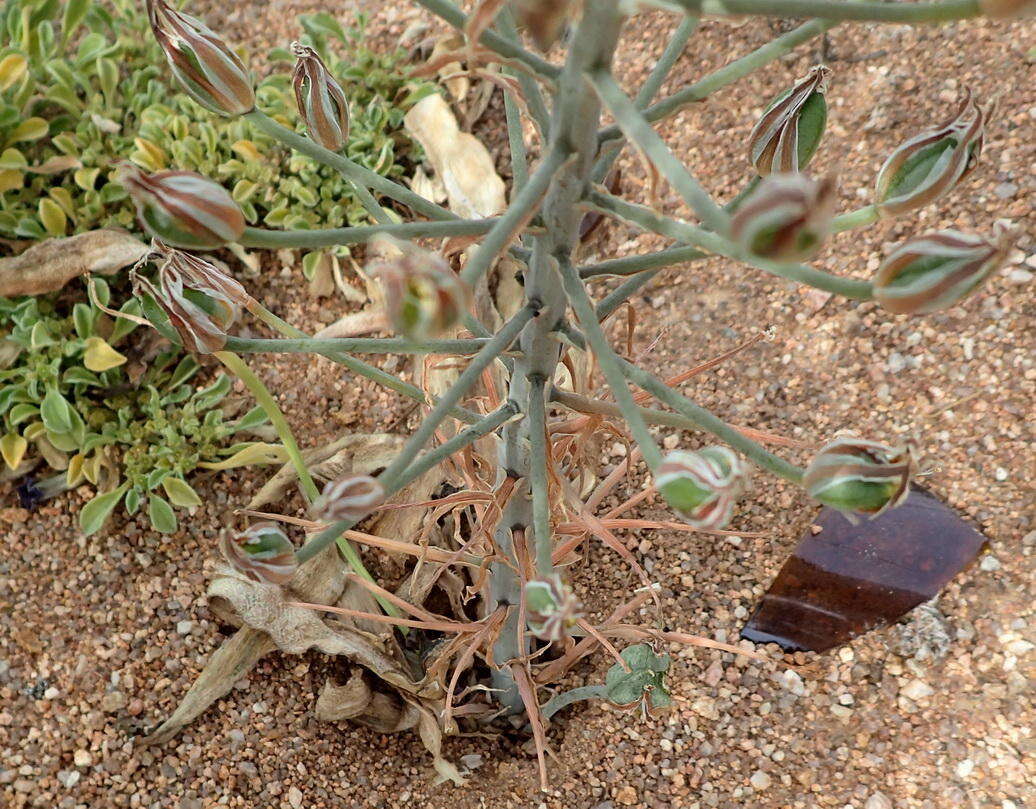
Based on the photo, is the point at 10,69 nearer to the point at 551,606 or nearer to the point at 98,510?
the point at 98,510

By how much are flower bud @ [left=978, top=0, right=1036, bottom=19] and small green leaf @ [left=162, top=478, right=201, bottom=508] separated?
5.28 ft

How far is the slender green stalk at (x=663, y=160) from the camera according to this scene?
61 centimetres

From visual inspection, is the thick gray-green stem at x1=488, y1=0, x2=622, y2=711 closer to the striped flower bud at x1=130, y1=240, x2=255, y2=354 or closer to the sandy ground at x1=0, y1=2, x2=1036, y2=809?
the striped flower bud at x1=130, y1=240, x2=255, y2=354

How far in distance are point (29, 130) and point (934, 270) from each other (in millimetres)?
1984

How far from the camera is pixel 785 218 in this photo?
24.3 inches

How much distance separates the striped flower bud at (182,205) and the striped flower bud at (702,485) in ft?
1.32

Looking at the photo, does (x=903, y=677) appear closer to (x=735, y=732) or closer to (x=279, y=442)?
(x=735, y=732)

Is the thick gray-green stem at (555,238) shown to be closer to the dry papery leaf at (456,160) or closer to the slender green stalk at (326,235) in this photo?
the slender green stalk at (326,235)

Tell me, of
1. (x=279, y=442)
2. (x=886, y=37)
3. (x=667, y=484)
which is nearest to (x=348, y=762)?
(x=279, y=442)

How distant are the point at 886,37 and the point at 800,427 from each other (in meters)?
0.95

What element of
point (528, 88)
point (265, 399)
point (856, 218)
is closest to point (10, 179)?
point (265, 399)

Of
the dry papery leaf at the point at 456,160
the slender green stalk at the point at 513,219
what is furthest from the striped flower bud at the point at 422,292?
the dry papery leaf at the point at 456,160

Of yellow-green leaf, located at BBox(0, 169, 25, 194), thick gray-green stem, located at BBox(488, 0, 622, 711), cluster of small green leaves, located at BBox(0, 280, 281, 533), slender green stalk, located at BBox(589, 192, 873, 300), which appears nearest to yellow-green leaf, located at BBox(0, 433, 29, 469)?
cluster of small green leaves, located at BBox(0, 280, 281, 533)

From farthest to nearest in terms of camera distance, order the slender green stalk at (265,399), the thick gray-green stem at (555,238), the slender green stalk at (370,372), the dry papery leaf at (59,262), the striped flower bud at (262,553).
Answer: the dry papery leaf at (59,262)
the slender green stalk at (265,399)
the slender green stalk at (370,372)
the striped flower bud at (262,553)
the thick gray-green stem at (555,238)
